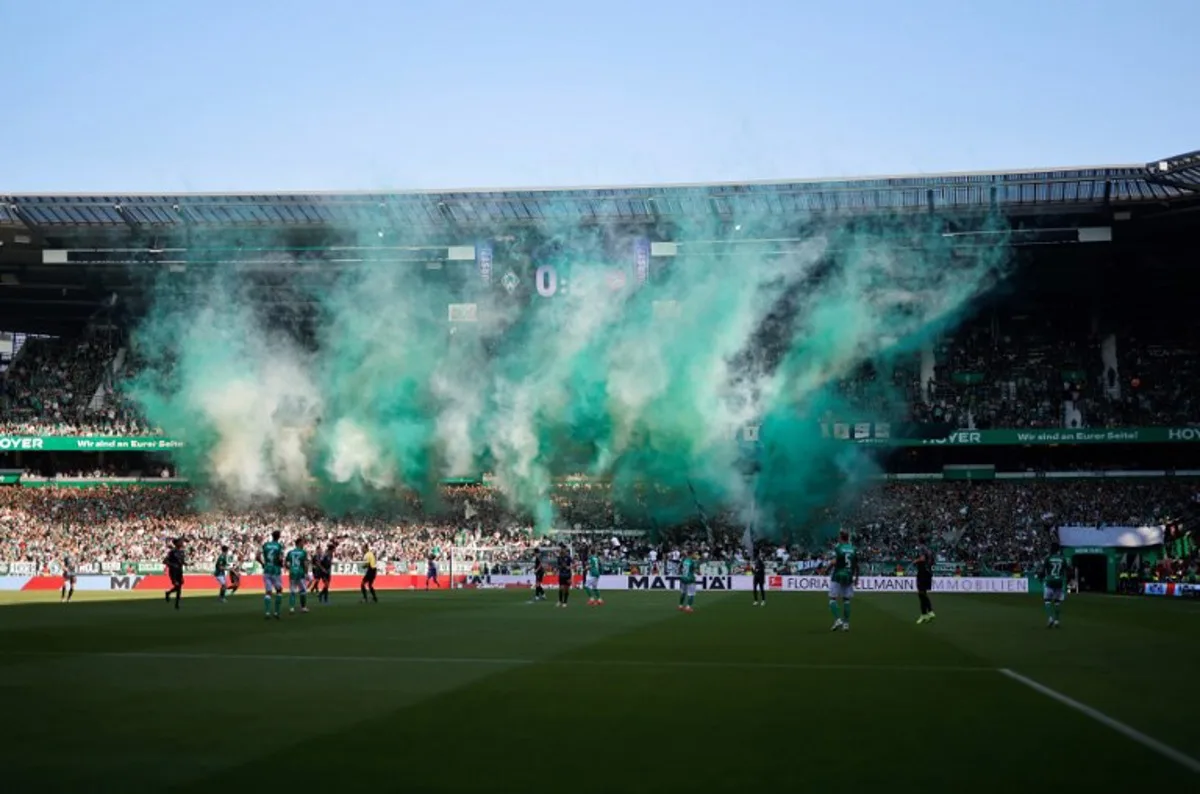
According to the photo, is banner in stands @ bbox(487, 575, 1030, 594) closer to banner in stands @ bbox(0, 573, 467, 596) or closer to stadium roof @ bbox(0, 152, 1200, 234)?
banner in stands @ bbox(0, 573, 467, 596)

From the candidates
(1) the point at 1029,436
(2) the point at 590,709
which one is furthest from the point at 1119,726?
(1) the point at 1029,436

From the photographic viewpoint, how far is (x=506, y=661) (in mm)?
20578

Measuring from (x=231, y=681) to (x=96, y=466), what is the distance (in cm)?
7171

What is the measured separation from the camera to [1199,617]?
3662 centimetres

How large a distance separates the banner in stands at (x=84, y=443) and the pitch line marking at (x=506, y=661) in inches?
2328

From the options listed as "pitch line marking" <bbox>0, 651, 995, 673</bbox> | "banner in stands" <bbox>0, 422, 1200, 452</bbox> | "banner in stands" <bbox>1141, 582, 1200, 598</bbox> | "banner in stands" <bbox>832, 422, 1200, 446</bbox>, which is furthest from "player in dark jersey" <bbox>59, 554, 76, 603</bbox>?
"banner in stands" <bbox>1141, 582, 1200, 598</bbox>

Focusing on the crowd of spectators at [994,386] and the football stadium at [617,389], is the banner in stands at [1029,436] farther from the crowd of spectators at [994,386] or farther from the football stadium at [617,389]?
the crowd of spectators at [994,386]

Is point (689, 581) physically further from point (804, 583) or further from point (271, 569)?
point (804, 583)

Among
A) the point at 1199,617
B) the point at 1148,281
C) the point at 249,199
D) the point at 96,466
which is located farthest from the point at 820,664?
the point at 96,466

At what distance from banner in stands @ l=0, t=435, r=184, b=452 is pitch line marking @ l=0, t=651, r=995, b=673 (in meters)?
59.1

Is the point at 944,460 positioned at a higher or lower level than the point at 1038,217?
lower

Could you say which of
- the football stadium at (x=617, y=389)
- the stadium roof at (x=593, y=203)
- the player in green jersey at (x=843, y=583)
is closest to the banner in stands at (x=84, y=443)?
the football stadium at (x=617, y=389)

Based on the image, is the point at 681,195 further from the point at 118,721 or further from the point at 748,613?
the point at 118,721

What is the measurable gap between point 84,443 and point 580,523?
1352 inches
